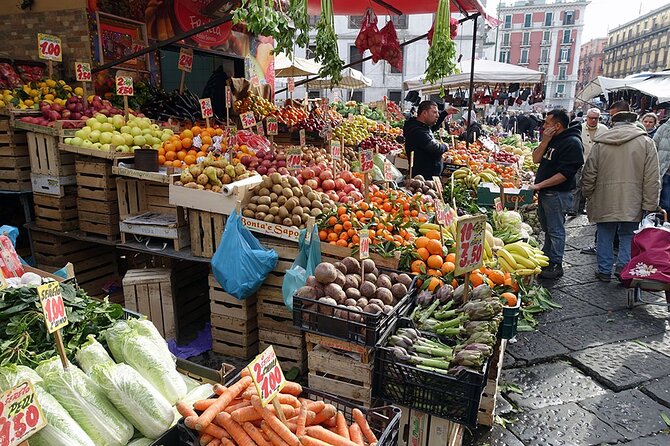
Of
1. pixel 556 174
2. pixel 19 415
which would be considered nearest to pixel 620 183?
pixel 556 174

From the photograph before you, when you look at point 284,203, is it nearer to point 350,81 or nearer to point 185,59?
point 185,59

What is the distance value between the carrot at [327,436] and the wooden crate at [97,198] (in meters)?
3.66

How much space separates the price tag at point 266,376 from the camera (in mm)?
1810

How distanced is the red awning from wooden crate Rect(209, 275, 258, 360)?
17.2 ft

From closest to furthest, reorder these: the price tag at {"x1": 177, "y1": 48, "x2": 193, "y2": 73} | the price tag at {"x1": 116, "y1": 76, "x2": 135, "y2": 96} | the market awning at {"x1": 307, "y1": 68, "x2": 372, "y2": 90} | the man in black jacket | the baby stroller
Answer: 1. the baby stroller
2. the price tag at {"x1": 116, "y1": 76, "x2": 135, "y2": 96}
3. the price tag at {"x1": 177, "y1": 48, "x2": 193, "y2": 73}
4. the man in black jacket
5. the market awning at {"x1": 307, "y1": 68, "x2": 372, "y2": 90}

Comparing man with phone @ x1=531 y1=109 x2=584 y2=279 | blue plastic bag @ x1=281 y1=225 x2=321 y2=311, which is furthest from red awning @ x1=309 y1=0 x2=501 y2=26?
blue plastic bag @ x1=281 y1=225 x2=321 y2=311

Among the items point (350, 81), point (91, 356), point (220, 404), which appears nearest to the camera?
point (220, 404)

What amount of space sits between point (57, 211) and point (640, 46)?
84.0m

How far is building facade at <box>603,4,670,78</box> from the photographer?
60750mm

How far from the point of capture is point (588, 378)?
3.86m

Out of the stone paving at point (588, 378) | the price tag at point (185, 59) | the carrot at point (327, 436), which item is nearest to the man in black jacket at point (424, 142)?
the stone paving at point (588, 378)

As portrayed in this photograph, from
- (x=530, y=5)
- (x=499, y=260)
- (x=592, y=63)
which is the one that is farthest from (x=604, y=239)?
(x=592, y=63)

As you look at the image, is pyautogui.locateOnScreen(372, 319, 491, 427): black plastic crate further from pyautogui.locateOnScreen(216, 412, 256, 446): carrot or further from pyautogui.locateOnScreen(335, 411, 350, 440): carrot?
pyautogui.locateOnScreen(216, 412, 256, 446): carrot

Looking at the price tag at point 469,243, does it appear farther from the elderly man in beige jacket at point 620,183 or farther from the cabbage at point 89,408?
the elderly man in beige jacket at point 620,183
